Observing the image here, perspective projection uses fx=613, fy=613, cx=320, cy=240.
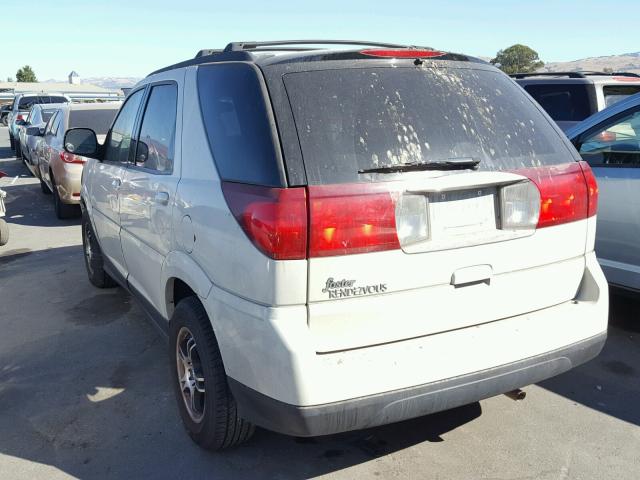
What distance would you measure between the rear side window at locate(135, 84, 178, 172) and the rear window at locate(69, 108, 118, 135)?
19.4 ft

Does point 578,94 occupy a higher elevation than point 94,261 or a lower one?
higher

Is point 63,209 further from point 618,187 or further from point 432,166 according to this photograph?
point 432,166

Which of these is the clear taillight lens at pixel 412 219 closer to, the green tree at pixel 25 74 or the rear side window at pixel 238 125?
the rear side window at pixel 238 125

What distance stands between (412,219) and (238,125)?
83cm

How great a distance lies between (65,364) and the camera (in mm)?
4254

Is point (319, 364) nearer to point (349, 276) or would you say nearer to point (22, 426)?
point (349, 276)

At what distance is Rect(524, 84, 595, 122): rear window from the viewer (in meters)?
7.93

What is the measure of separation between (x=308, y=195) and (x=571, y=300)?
4.75ft

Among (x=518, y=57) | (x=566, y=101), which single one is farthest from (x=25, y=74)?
(x=566, y=101)

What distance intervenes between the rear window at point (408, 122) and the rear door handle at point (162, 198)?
3.34ft

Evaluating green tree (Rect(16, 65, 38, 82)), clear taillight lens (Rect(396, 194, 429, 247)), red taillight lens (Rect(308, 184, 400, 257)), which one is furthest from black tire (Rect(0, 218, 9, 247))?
green tree (Rect(16, 65, 38, 82))

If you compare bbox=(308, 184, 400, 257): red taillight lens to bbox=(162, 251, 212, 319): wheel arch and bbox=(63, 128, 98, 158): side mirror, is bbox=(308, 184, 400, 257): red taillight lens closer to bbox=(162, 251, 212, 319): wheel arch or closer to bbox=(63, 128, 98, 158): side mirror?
bbox=(162, 251, 212, 319): wheel arch

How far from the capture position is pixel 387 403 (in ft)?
7.89

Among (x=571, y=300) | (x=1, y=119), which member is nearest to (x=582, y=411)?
(x=571, y=300)
